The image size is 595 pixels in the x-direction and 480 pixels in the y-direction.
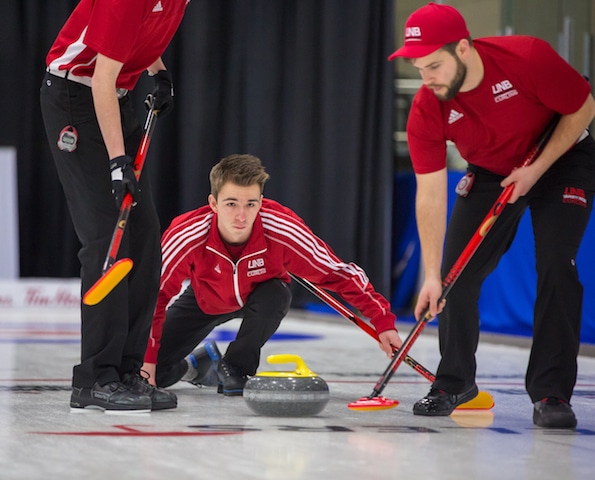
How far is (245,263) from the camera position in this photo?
10.2 ft

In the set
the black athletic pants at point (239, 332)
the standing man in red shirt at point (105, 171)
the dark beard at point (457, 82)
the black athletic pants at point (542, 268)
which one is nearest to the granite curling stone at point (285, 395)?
the standing man in red shirt at point (105, 171)

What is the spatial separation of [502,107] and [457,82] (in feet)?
0.47

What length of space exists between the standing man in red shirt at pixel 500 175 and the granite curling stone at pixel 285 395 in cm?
29

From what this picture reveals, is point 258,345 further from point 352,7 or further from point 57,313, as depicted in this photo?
point 352,7

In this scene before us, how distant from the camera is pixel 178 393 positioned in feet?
10.2

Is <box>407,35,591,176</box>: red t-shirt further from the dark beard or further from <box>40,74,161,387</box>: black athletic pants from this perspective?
<box>40,74,161,387</box>: black athletic pants

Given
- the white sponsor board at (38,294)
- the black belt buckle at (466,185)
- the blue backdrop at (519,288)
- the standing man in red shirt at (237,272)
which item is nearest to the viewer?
the black belt buckle at (466,185)

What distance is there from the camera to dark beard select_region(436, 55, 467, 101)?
99.3 inches

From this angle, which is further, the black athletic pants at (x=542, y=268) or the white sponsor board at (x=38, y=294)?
the white sponsor board at (x=38, y=294)

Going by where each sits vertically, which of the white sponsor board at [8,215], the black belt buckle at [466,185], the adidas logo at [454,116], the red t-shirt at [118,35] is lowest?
the white sponsor board at [8,215]

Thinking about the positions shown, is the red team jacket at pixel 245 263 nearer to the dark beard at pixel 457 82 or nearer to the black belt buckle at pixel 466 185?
the black belt buckle at pixel 466 185

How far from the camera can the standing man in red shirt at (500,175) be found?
8.20 ft

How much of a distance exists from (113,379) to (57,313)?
504 centimetres

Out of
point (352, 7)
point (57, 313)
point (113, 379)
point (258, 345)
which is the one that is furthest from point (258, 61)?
point (113, 379)
